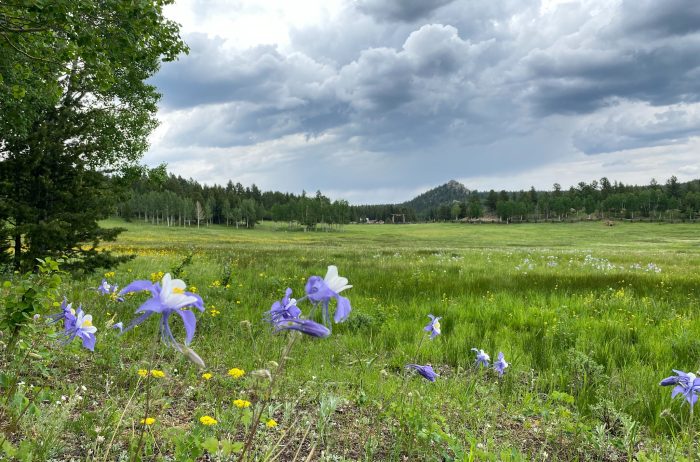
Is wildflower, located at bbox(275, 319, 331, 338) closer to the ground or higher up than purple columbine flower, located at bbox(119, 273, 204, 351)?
closer to the ground

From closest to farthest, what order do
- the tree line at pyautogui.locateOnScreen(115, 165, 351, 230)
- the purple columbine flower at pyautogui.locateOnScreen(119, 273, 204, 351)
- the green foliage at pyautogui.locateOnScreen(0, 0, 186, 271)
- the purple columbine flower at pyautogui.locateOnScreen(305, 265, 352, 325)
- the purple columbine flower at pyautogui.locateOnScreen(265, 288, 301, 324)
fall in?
the purple columbine flower at pyautogui.locateOnScreen(119, 273, 204, 351), the purple columbine flower at pyautogui.locateOnScreen(305, 265, 352, 325), the purple columbine flower at pyautogui.locateOnScreen(265, 288, 301, 324), the green foliage at pyautogui.locateOnScreen(0, 0, 186, 271), the tree line at pyautogui.locateOnScreen(115, 165, 351, 230)

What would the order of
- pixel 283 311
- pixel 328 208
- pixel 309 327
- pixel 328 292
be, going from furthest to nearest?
pixel 328 208, pixel 283 311, pixel 328 292, pixel 309 327

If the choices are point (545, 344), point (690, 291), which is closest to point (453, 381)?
point (545, 344)

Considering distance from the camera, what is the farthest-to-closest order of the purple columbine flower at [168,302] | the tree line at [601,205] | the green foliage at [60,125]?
the tree line at [601,205] → the green foliage at [60,125] → the purple columbine flower at [168,302]

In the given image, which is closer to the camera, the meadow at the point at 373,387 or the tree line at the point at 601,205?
the meadow at the point at 373,387

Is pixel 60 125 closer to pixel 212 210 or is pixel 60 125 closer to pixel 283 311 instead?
pixel 283 311

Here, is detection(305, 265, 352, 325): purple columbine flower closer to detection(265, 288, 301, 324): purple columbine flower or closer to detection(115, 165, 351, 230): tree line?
detection(265, 288, 301, 324): purple columbine flower

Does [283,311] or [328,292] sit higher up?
[328,292]

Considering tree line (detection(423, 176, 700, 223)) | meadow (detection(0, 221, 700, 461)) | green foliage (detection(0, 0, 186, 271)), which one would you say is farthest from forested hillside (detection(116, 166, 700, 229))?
meadow (detection(0, 221, 700, 461))

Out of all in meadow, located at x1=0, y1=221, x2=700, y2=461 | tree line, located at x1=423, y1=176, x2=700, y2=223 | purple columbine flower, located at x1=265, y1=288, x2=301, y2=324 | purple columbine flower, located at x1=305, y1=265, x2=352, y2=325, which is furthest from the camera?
tree line, located at x1=423, y1=176, x2=700, y2=223

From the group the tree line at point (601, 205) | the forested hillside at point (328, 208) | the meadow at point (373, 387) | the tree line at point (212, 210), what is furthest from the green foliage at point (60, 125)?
the tree line at point (601, 205)

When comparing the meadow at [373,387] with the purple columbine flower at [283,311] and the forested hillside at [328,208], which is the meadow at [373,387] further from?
the forested hillside at [328,208]

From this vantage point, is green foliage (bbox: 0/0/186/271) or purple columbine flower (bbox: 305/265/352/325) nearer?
purple columbine flower (bbox: 305/265/352/325)

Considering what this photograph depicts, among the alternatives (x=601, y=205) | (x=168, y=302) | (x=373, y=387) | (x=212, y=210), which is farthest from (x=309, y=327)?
(x=601, y=205)
